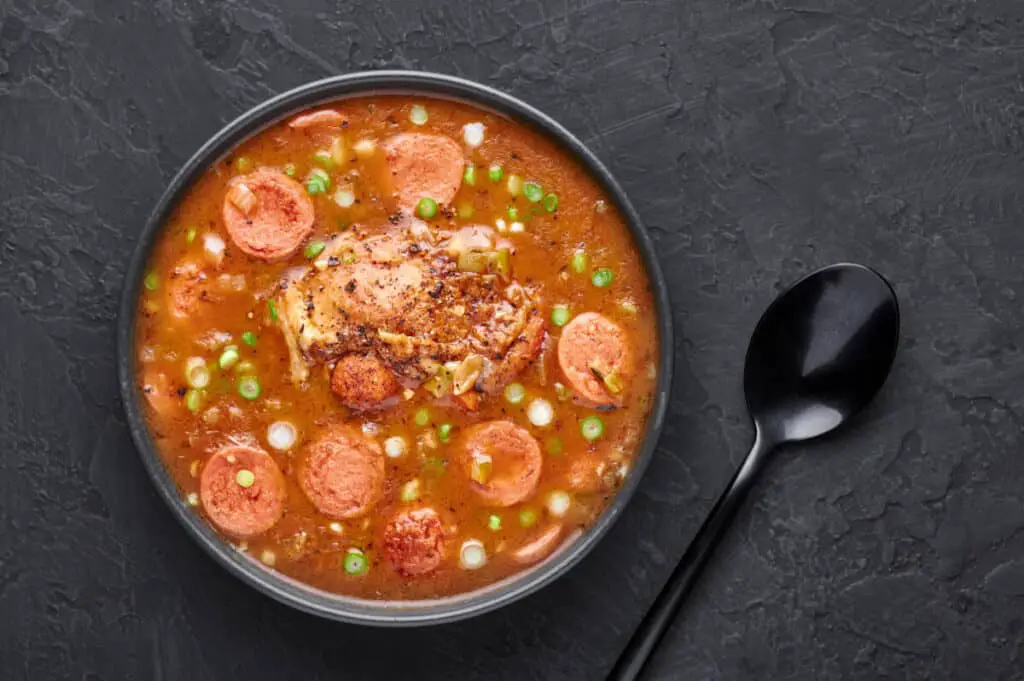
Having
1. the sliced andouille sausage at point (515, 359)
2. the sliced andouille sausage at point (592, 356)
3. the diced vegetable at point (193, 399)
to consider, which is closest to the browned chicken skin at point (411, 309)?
the sliced andouille sausage at point (515, 359)

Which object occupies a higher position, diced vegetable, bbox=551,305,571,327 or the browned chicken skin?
the browned chicken skin

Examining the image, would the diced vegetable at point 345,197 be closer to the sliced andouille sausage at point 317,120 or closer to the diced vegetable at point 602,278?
the sliced andouille sausage at point 317,120

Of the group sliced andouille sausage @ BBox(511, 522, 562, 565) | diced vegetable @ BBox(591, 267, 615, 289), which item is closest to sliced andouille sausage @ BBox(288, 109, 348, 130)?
diced vegetable @ BBox(591, 267, 615, 289)

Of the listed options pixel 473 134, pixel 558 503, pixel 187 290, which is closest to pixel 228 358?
pixel 187 290

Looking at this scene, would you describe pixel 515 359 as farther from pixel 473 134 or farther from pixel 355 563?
pixel 355 563

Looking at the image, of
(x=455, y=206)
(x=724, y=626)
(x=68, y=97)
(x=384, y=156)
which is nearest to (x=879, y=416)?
(x=724, y=626)

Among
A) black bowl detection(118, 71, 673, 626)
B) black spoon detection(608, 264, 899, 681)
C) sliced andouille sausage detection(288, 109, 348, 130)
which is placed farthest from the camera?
black spoon detection(608, 264, 899, 681)

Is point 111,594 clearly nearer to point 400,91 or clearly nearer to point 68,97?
point 68,97

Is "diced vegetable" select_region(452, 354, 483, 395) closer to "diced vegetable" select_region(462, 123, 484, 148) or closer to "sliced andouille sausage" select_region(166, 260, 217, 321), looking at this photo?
"diced vegetable" select_region(462, 123, 484, 148)
